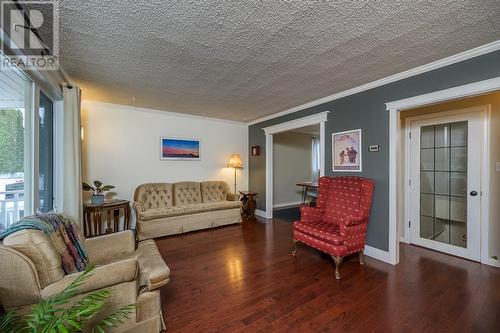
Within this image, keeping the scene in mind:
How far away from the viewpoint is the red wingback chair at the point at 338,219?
256 centimetres

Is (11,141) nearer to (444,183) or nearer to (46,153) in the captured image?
(46,153)

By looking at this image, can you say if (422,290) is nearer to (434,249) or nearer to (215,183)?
(434,249)

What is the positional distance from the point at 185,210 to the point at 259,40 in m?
3.15

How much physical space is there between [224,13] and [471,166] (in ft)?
12.0

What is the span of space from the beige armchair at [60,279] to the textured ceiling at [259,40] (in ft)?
5.47

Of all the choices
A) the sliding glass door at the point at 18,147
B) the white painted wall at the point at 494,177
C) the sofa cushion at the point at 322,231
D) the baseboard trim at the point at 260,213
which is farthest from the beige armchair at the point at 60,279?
the white painted wall at the point at 494,177

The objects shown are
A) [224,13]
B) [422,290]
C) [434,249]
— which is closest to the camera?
[224,13]

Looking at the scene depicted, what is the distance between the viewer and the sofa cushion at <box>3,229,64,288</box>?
4.08 ft

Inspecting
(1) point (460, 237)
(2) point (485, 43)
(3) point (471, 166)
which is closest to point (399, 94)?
(2) point (485, 43)

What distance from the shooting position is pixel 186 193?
4.60 metres

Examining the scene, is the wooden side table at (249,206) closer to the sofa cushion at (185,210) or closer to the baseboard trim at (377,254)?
the sofa cushion at (185,210)


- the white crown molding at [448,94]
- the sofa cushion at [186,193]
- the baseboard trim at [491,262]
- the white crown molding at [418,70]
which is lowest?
the baseboard trim at [491,262]

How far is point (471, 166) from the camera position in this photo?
2916mm

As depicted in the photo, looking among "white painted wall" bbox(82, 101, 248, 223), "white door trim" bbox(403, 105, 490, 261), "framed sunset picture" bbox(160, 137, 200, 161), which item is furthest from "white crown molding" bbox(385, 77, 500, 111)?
"framed sunset picture" bbox(160, 137, 200, 161)
